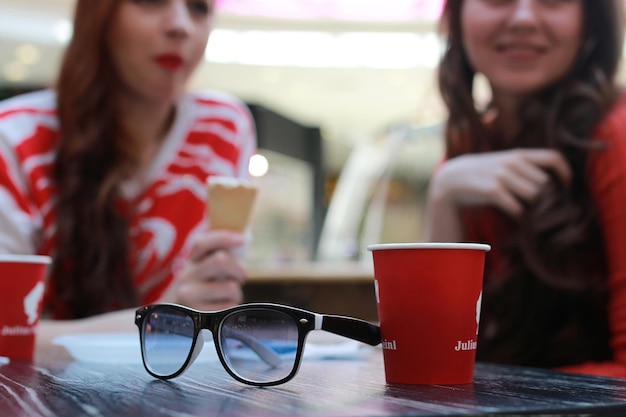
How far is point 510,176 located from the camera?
1409mm

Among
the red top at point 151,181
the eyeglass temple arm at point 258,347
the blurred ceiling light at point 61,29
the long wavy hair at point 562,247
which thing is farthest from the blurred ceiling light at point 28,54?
the eyeglass temple arm at point 258,347

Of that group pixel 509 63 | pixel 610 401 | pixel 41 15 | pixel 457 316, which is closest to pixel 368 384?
pixel 457 316

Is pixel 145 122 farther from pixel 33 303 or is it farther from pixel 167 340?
pixel 167 340

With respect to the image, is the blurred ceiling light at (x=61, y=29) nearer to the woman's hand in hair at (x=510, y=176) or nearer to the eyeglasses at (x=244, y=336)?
the woman's hand in hair at (x=510, y=176)

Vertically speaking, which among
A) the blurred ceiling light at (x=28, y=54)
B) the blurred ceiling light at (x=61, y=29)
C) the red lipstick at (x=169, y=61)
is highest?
the blurred ceiling light at (x=61, y=29)

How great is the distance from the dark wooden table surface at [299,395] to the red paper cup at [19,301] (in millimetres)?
153

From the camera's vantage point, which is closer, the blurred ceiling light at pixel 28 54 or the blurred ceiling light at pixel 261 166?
the blurred ceiling light at pixel 28 54

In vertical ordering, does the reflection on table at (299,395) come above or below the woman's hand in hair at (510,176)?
below

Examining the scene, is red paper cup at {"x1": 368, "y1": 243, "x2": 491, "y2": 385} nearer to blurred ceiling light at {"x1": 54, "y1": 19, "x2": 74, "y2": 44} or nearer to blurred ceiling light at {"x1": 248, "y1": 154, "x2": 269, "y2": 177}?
blurred ceiling light at {"x1": 54, "y1": 19, "x2": 74, "y2": 44}

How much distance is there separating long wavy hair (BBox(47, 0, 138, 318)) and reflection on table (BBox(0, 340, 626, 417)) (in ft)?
2.73

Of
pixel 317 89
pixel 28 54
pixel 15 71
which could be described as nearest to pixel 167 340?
pixel 28 54

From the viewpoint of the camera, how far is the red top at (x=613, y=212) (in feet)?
A: 4.37

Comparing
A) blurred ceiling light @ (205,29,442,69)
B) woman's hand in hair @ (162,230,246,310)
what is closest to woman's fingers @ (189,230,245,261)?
woman's hand in hair @ (162,230,246,310)

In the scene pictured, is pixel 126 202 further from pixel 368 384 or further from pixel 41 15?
pixel 41 15
